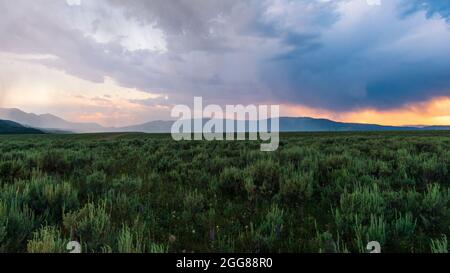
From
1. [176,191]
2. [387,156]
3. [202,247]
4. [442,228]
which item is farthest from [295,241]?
[387,156]

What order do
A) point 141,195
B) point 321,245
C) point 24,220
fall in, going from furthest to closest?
point 141,195
point 24,220
point 321,245

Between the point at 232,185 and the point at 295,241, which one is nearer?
the point at 295,241

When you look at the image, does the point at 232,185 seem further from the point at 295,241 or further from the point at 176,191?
the point at 295,241

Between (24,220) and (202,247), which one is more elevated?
(24,220)

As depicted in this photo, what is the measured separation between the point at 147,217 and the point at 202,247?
137 cm

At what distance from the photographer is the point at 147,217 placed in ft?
13.7

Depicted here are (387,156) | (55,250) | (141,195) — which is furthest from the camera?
(387,156)

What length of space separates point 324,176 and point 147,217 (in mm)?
4980

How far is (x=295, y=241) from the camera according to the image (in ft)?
10.8

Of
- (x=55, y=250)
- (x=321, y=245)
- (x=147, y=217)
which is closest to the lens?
(x=55, y=250)

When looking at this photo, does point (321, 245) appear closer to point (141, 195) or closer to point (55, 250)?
point (55, 250)
